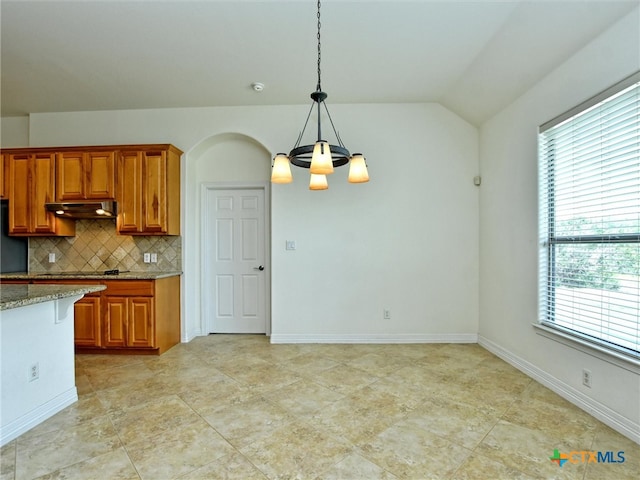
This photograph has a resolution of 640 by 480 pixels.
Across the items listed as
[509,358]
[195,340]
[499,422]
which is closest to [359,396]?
[499,422]

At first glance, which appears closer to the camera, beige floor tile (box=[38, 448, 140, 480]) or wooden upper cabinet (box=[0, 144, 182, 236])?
beige floor tile (box=[38, 448, 140, 480])

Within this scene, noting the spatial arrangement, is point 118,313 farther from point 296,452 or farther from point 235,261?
point 296,452

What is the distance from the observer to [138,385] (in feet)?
9.52

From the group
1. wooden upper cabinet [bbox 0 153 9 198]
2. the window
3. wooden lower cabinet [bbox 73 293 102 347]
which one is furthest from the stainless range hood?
the window

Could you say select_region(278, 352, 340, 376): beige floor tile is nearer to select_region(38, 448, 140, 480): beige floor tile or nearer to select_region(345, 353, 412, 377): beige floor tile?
select_region(345, 353, 412, 377): beige floor tile

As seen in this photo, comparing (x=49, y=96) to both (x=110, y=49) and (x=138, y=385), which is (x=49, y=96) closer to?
(x=110, y=49)

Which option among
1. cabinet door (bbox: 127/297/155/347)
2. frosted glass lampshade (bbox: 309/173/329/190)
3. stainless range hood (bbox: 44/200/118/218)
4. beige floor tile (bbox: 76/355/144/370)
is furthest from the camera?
stainless range hood (bbox: 44/200/118/218)

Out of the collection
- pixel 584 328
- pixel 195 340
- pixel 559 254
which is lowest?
pixel 195 340

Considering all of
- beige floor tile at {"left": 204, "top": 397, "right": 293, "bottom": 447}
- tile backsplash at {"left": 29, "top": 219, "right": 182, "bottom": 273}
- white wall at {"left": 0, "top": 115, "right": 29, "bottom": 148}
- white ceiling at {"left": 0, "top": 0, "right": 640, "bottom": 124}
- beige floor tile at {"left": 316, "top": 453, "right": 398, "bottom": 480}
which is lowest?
beige floor tile at {"left": 204, "top": 397, "right": 293, "bottom": 447}

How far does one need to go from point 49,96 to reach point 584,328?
5.91m

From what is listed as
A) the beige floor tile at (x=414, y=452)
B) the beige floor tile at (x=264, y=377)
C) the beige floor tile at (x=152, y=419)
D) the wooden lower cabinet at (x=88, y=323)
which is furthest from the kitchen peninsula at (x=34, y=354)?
the beige floor tile at (x=414, y=452)

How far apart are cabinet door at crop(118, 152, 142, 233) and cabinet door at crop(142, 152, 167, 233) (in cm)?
6

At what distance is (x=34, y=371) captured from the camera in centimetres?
231

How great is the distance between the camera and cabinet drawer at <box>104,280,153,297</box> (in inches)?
144
